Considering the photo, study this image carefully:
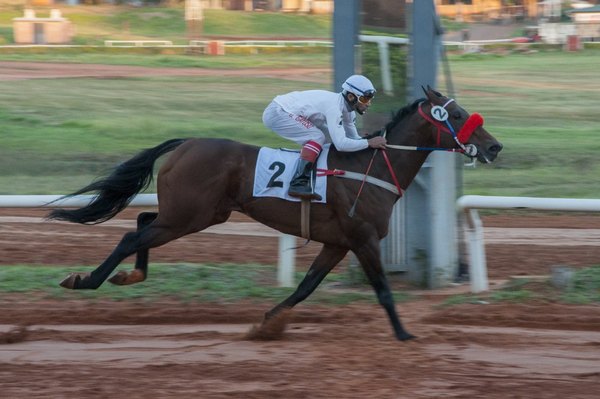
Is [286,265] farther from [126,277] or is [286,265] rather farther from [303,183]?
[126,277]

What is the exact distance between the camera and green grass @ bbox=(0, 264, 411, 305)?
845cm

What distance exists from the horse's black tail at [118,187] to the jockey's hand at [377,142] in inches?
59.2

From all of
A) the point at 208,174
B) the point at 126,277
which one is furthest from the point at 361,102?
the point at 126,277

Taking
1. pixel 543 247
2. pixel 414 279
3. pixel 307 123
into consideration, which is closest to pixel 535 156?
pixel 543 247

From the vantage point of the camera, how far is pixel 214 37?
43.1 m

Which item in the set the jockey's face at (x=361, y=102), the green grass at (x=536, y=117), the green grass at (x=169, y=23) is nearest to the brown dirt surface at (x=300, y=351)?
the jockey's face at (x=361, y=102)

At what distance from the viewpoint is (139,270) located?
7.64 metres

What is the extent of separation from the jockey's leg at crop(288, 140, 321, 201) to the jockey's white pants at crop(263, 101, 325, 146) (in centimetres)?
14

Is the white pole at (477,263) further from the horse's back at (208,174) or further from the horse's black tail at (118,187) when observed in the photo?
the horse's black tail at (118,187)

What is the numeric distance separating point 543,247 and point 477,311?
3.42 metres

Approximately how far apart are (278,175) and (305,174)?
0.21 m

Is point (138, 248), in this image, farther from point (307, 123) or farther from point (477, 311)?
point (477, 311)

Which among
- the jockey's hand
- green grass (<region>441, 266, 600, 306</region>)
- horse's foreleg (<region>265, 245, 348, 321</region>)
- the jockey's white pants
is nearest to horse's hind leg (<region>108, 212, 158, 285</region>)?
horse's foreleg (<region>265, 245, 348, 321</region>)

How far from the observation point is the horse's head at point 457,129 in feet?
24.5
